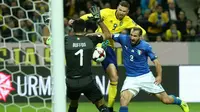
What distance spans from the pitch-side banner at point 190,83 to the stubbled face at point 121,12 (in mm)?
3325

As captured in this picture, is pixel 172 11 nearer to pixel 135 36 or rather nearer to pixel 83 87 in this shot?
pixel 135 36

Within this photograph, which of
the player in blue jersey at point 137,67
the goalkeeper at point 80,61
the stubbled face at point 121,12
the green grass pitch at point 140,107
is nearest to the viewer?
the goalkeeper at point 80,61

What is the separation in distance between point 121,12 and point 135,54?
2.58ft

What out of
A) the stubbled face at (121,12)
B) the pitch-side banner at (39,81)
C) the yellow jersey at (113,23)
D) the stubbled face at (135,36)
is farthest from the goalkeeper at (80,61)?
the pitch-side banner at (39,81)

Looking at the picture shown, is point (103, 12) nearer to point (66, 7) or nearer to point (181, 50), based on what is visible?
point (181, 50)

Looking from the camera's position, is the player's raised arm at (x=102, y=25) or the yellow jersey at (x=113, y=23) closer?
the player's raised arm at (x=102, y=25)

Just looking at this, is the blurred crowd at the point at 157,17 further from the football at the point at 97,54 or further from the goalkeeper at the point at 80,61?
the goalkeeper at the point at 80,61

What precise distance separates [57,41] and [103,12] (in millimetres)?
4244

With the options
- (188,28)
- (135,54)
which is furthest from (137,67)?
(188,28)

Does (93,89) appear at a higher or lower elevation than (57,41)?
lower

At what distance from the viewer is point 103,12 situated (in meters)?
9.96

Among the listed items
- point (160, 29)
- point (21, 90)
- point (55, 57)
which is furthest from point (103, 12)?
point (160, 29)

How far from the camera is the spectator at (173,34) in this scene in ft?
50.4

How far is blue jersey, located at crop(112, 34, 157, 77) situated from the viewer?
30.1ft
